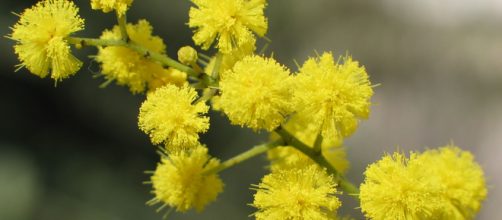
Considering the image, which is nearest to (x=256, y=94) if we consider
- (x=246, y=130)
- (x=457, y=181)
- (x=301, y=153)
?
(x=301, y=153)

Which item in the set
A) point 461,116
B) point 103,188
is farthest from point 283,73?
point 461,116

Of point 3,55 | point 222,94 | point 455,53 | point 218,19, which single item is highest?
point 455,53

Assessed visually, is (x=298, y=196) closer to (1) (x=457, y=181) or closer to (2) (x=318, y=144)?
(2) (x=318, y=144)

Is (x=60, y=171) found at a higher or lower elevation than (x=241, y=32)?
higher

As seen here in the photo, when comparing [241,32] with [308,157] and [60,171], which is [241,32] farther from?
[60,171]

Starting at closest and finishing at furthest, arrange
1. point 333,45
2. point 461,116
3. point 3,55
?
point 3,55 < point 461,116 < point 333,45

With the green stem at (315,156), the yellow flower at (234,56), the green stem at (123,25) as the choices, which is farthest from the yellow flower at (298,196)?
the green stem at (123,25)

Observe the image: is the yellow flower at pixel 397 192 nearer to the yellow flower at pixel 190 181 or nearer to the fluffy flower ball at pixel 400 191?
the fluffy flower ball at pixel 400 191
